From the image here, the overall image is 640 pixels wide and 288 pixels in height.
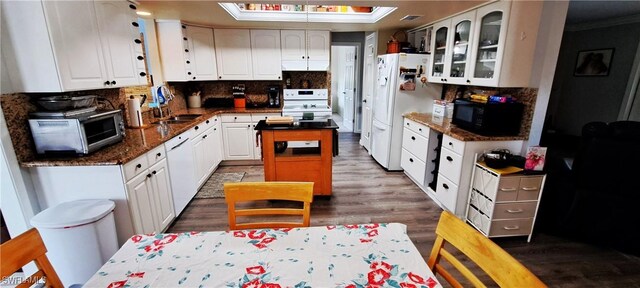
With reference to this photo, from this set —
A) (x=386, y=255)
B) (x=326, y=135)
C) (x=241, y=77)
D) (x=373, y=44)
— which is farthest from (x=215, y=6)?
(x=386, y=255)

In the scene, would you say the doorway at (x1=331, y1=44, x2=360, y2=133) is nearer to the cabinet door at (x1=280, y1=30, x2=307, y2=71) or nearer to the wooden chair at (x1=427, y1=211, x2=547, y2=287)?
the cabinet door at (x1=280, y1=30, x2=307, y2=71)

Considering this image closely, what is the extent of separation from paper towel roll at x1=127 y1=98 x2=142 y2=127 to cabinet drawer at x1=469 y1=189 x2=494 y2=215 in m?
3.41

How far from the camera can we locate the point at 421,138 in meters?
3.28

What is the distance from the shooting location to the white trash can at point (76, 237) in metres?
1.59

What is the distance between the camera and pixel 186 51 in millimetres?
3883

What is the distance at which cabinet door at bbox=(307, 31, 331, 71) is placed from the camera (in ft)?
14.5

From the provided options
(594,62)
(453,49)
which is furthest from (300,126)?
(594,62)

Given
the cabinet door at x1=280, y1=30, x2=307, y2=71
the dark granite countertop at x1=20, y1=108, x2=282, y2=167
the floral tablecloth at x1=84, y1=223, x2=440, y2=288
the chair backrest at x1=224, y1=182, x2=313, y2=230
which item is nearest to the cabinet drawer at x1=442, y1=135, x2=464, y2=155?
the floral tablecloth at x1=84, y1=223, x2=440, y2=288

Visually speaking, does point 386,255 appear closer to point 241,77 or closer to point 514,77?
point 514,77

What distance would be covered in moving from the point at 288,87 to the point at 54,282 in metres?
4.18

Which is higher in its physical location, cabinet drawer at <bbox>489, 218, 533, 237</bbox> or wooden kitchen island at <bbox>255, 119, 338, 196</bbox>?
wooden kitchen island at <bbox>255, 119, 338, 196</bbox>

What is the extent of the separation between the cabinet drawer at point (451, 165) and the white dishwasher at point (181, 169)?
2.74m

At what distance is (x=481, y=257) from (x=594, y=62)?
582 centimetres

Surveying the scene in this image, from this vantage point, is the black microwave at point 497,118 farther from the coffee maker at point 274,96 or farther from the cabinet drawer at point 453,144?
the coffee maker at point 274,96
